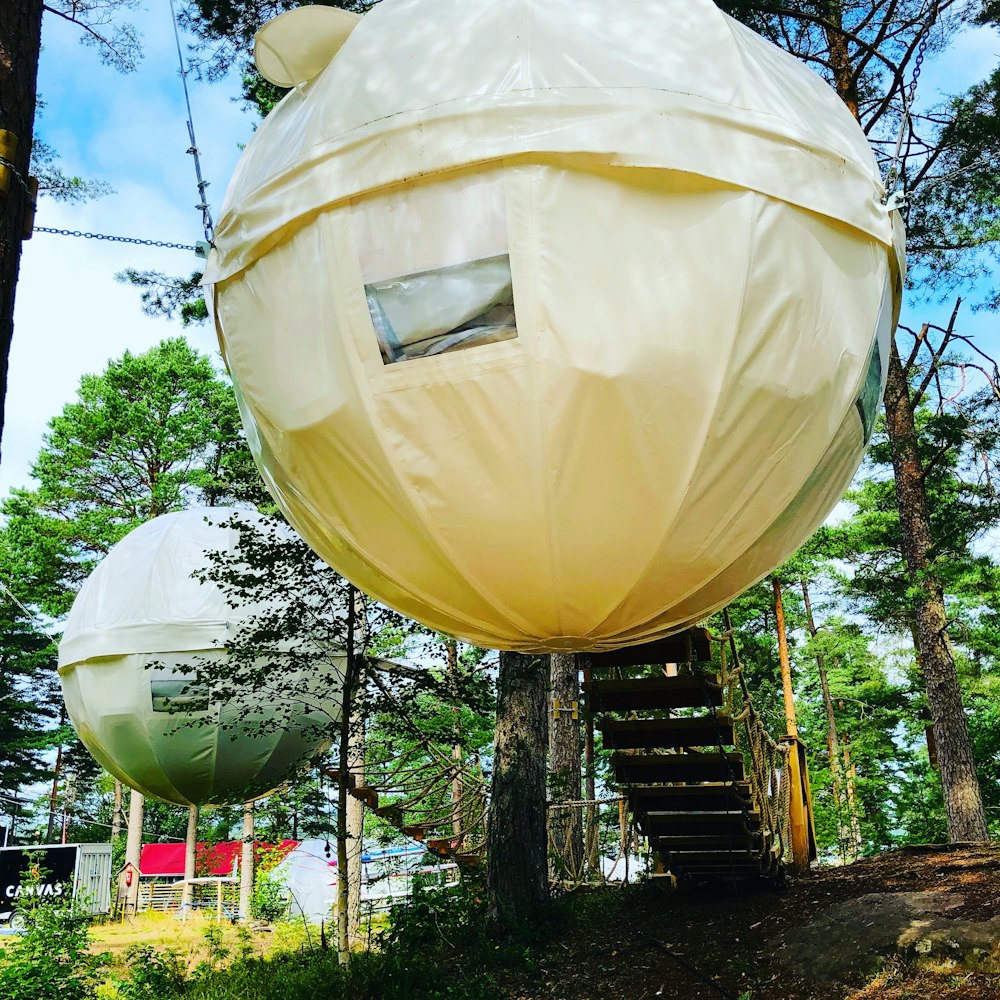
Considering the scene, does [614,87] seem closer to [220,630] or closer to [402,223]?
[402,223]

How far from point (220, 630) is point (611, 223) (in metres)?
5.53

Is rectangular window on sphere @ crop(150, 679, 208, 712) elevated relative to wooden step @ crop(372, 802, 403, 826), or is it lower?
elevated

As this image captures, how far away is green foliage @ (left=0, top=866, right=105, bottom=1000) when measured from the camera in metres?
6.90

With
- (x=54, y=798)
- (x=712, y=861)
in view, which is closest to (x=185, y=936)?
(x=712, y=861)

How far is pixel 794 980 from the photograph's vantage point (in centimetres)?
556

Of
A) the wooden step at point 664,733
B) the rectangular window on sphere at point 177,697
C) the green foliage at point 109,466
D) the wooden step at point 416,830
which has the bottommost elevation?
the wooden step at point 416,830

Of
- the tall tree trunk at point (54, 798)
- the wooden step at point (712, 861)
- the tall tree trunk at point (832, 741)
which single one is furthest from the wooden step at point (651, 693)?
the tall tree trunk at point (54, 798)

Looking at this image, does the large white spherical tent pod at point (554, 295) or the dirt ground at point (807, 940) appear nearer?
the large white spherical tent pod at point (554, 295)

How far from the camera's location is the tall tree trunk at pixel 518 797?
763 cm

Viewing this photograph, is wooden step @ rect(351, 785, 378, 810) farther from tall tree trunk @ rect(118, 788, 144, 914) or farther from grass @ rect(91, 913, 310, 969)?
tall tree trunk @ rect(118, 788, 144, 914)

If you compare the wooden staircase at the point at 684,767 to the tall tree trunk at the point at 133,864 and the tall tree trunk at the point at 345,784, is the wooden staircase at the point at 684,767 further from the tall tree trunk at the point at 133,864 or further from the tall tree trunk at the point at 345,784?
the tall tree trunk at the point at 133,864

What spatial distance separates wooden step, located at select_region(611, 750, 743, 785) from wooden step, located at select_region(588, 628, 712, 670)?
Answer: 1.05 m

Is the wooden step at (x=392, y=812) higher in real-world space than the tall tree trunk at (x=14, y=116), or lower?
lower

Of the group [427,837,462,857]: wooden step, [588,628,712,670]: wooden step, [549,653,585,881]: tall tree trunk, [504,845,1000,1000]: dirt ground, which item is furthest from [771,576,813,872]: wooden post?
[427,837,462,857]: wooden step
